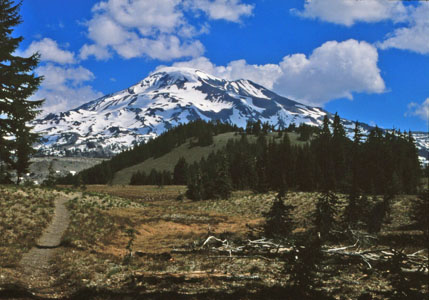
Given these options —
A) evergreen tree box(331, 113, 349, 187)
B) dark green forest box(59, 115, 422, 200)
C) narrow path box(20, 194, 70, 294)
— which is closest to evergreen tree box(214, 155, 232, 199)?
dark green forest box(59, 115, 422, 200)

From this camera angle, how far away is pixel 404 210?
36625 millimetres

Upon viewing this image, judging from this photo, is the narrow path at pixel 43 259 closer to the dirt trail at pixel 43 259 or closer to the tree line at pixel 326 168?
the dirt trail at pixel 43 259

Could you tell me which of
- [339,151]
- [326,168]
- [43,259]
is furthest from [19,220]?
[339,151]

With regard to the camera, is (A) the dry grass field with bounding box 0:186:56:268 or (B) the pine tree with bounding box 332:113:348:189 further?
(B) the pine tree with bounding box 332:113:348:189

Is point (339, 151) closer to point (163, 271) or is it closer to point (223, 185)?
point (223, 185)

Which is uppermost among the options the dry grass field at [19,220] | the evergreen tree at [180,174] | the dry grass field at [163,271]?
the evergreen tree at [180,174]

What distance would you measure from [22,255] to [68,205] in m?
17.3

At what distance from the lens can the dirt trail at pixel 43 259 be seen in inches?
450

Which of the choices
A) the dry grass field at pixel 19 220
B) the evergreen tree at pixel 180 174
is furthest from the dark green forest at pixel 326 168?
the dry grass field at pixel 19 220

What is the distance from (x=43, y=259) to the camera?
15000 mm

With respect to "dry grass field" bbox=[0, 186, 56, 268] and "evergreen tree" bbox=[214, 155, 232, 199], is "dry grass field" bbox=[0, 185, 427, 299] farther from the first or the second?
"evergreen tree" bbox=[214, 155, 232, 199]

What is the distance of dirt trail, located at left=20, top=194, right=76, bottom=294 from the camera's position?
11.4m

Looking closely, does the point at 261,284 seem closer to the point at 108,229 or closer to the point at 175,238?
the point at 175,238

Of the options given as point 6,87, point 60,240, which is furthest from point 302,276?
point 6,87
